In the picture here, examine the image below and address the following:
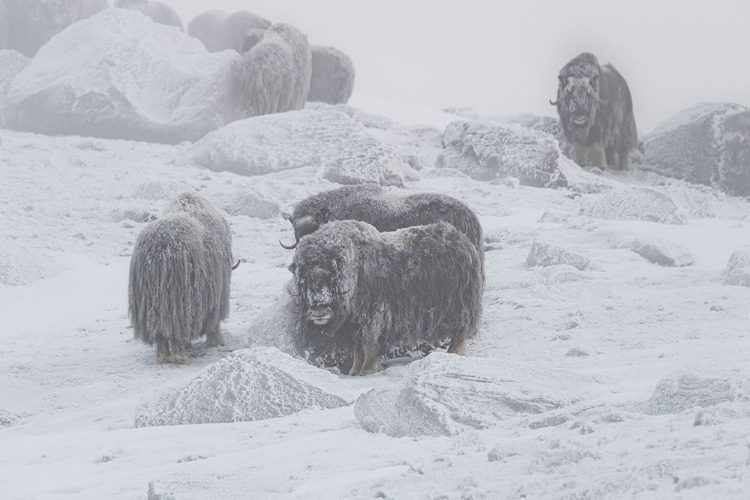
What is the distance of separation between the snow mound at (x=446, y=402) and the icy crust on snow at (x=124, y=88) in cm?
1182

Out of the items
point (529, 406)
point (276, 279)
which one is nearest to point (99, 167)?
point (276, 279)

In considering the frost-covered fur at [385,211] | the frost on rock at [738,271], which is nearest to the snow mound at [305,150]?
the frost-covered fur at [385,211]

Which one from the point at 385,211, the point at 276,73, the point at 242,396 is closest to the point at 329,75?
the point at 276,73

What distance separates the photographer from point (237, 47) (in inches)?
912

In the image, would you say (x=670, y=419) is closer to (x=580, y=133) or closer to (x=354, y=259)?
(x=354, y=259)

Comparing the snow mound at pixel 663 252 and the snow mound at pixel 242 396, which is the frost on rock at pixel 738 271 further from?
the snow mound at pixel 242 396

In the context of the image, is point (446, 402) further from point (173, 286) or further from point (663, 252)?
point (663, 252)

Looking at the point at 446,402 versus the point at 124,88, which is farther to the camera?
the point at 124,88

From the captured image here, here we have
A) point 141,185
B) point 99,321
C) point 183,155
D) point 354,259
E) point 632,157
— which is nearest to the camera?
point 354,259

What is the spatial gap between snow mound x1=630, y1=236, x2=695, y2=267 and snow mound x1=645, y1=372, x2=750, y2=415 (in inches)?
163

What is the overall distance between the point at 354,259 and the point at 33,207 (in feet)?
17.1

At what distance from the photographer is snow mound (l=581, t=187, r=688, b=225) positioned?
9.95 meters

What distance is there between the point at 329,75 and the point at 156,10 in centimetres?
811

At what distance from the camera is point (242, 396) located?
4.89 meters
